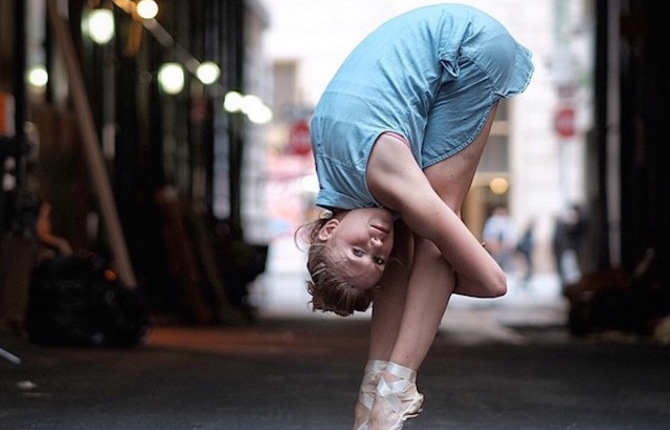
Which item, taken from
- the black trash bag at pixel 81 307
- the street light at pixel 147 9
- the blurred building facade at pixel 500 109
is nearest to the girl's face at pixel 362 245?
the black trash bag at pixel 81 307

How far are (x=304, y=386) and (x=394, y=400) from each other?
2.23 m

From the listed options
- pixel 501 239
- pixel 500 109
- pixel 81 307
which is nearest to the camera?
pixel 81 307

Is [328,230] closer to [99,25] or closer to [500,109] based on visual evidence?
[99,25]

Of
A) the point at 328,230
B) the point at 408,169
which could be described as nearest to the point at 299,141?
the point at 328,230

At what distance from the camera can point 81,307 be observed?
815cm

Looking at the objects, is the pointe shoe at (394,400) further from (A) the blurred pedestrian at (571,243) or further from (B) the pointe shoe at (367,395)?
(A) the blurred pedestrian at (571,243)

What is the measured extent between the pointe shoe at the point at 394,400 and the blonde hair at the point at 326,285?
6.8 inches

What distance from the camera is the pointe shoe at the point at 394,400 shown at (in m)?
3.39

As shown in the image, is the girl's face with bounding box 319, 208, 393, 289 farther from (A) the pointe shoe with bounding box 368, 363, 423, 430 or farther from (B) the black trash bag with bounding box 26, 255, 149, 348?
(B) the black trash bag with bounding box 26, 255, 149, 348

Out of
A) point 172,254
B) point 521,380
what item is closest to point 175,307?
point 172,254

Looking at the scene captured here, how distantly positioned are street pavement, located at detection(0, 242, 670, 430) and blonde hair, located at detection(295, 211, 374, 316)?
86 cm

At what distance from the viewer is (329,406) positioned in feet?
16.1

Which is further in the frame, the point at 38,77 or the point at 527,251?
the point at 527,251

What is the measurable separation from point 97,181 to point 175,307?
12.6 ft
